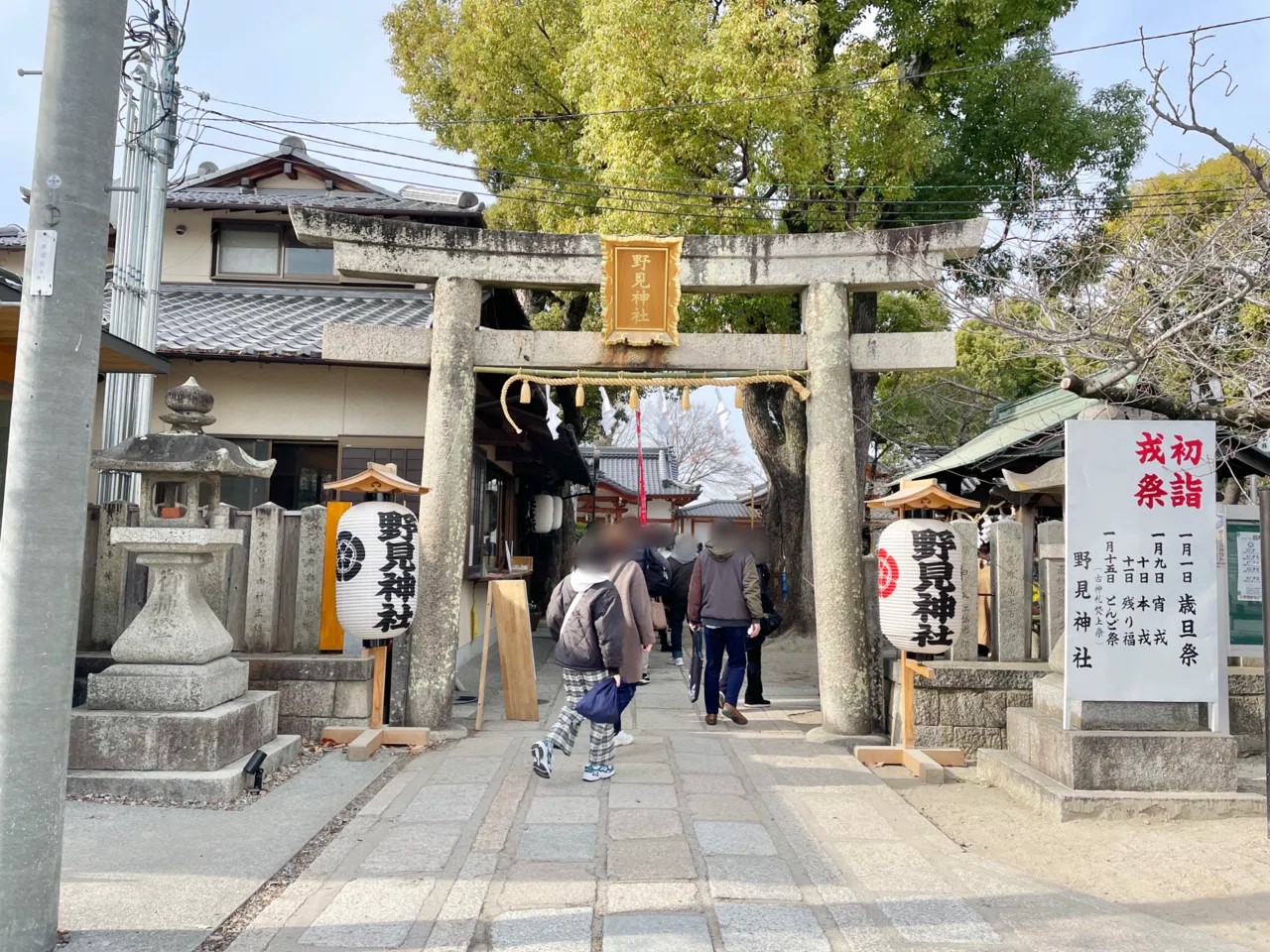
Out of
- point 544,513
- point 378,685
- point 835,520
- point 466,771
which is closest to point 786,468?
point 544,513

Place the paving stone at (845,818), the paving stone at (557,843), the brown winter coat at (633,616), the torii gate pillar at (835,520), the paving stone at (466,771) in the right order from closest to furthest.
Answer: the paving stone at (557,843) < the paving stone at (845,818) < the brown winter coat at (633,616) < the paving stone at (466,771) < the torii gate pillar at (835,520)

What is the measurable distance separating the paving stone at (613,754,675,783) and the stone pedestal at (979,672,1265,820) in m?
2.72

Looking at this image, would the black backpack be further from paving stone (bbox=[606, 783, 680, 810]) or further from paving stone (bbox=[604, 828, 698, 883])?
paving stone (bbox=[604, 828, 698, 883])

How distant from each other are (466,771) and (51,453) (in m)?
4.44

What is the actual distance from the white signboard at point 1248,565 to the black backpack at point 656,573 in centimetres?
783

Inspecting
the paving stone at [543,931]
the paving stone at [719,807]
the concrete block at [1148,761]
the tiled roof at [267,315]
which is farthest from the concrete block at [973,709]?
the tiled roof at [267,315]

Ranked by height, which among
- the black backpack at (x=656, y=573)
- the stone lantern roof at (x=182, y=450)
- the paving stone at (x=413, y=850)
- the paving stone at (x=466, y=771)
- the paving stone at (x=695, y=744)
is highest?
the stone lantern roof at (x=182, y=450)

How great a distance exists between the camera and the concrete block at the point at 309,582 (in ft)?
27.2

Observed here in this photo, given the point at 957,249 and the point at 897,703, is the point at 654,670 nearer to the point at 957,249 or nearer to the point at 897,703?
the point at 897,703

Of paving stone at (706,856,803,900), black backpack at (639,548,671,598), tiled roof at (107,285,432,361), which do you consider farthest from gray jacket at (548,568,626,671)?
black backpack at (639,548,671,598)

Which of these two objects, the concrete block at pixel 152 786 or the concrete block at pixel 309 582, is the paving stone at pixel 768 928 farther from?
the concrete block at pixel 309 582

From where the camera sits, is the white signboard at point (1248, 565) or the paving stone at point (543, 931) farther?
the white signboard at point (1248, 565)

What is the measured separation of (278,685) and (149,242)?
212 inches

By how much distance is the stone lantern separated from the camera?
620 cm
